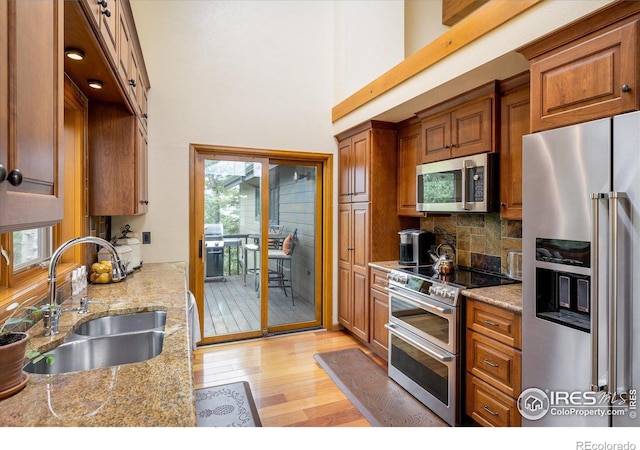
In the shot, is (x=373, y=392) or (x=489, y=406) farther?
(x=373, y=392)

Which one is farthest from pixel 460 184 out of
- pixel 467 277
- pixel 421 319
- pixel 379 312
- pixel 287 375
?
pixel 287 375

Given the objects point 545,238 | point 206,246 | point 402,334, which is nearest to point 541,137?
point 545,238

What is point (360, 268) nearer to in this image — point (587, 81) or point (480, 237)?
point (480, 237)

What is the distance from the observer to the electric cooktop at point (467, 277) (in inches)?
93.0

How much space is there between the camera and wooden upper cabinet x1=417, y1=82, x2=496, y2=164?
2420 millimetres

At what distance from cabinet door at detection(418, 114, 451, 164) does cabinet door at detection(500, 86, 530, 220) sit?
478 mm

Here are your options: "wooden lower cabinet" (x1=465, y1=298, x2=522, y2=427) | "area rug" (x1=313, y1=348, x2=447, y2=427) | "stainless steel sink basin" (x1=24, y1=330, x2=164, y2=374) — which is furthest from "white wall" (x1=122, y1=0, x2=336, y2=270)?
"wooden lower cabinet" (x1=465, y1=298, x2=522, y2=427)

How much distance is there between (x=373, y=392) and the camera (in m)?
2.69

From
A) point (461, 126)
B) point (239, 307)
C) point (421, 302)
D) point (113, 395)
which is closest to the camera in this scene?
point (113, 395)

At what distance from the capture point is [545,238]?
5.55 ft

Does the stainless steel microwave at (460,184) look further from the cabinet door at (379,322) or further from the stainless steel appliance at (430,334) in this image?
the cabinet door at (379,322)

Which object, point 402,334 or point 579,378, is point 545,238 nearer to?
point 579,378

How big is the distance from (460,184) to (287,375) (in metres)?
2.14

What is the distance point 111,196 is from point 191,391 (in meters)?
2.09
